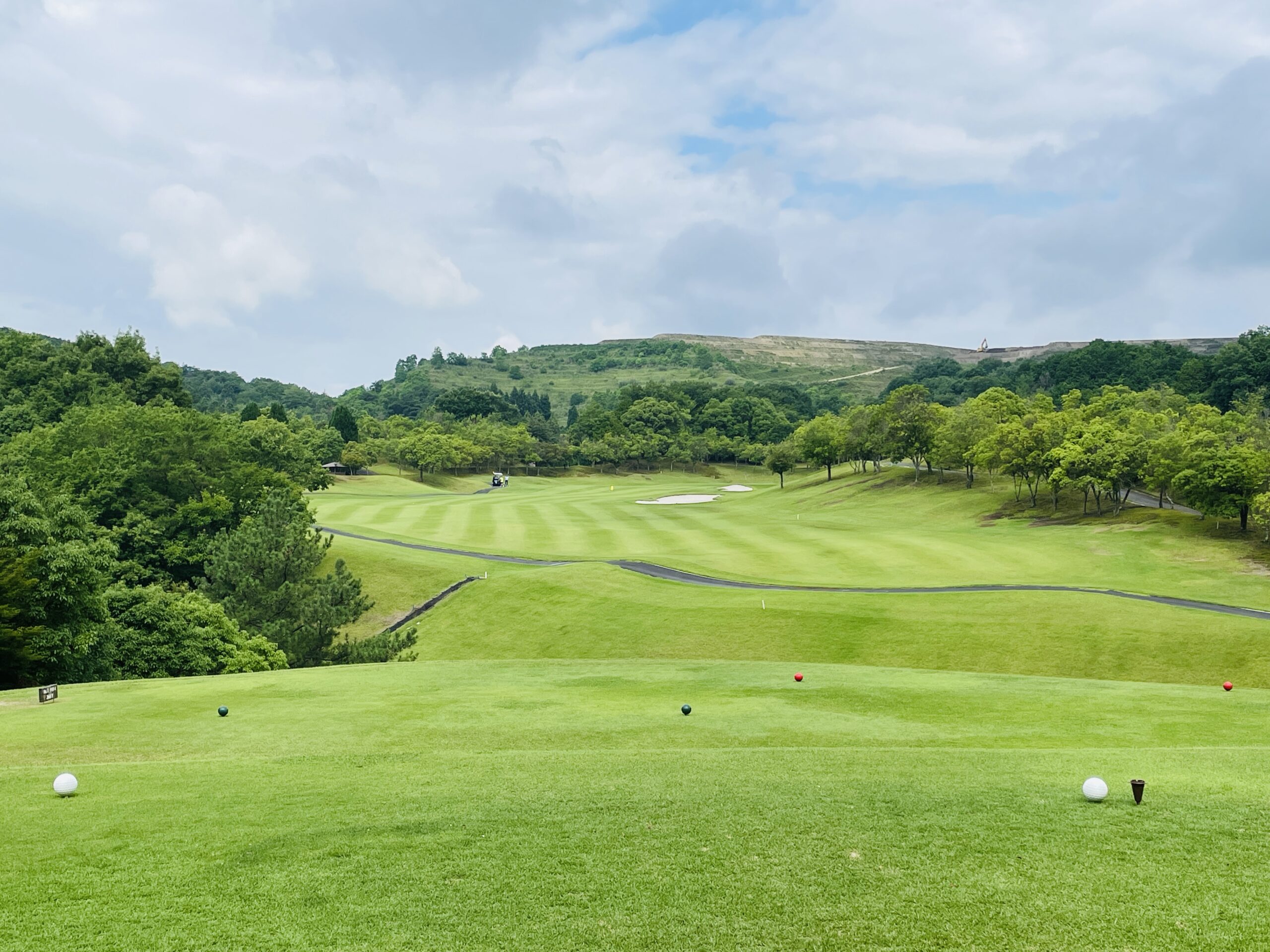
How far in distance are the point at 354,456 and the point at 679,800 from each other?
440 feet

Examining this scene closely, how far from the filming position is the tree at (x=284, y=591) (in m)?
37.2

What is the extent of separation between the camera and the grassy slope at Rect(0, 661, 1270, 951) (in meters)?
7.67

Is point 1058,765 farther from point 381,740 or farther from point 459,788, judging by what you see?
point 381,740

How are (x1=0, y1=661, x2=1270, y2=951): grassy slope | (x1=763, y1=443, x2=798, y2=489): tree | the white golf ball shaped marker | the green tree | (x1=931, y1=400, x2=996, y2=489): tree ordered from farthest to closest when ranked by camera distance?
1. (x1=763, y1=443, x2=798, y2=489): tree
2. (x1=931, y1=400, x2=996, y2=489): tree
3. the green tree
4. the white golf ball shaped marker
5. (x1=0, y1=661, x2=1270, y2=951): grassy slope

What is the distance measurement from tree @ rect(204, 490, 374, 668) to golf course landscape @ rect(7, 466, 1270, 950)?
10898 mm

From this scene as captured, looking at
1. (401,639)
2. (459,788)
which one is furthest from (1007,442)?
(459,788)

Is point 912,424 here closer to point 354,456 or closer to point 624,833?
point 354,456

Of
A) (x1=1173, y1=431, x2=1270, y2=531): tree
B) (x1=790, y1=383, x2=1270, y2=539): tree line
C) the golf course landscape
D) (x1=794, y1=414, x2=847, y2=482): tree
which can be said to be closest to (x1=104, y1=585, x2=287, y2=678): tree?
the golf course landscape

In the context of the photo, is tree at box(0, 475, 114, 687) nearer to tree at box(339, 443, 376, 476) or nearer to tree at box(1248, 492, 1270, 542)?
tree at box(1248, 492, 1270, 542)

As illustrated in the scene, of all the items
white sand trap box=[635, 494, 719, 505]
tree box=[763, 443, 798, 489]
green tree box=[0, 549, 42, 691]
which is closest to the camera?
green tree box=[0, 549, 42, 691]

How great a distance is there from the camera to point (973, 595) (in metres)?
40.5

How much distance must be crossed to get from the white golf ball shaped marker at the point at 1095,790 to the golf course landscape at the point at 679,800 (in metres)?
0.32

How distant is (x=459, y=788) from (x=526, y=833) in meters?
2.41

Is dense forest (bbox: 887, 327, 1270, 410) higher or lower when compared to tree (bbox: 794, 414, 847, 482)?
higher
